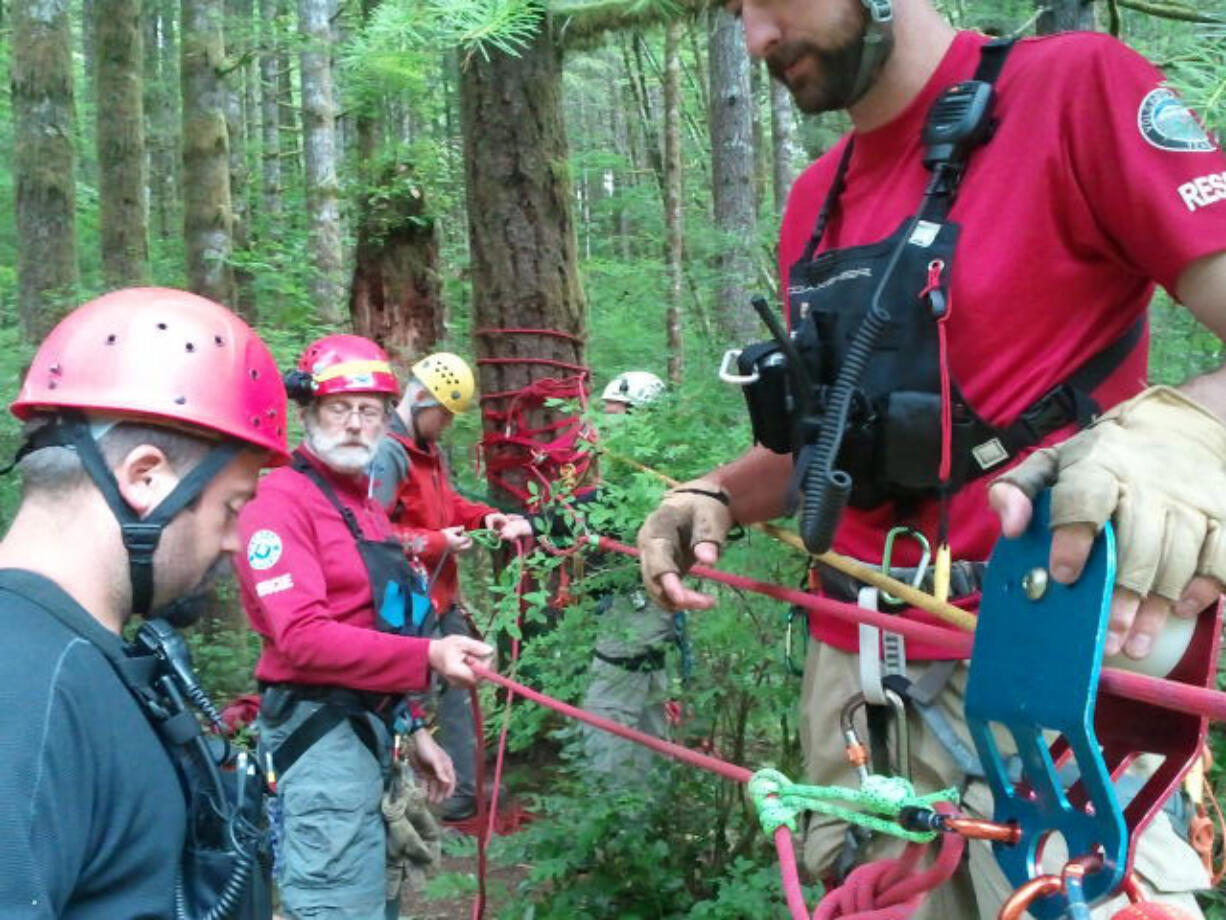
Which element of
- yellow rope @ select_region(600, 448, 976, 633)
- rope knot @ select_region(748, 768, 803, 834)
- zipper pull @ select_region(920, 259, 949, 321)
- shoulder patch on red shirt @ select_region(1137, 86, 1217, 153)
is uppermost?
shoulder patch on red shirt @ select_region(1137, 86, 1217, 153)

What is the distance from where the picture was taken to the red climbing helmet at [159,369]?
1998 mm

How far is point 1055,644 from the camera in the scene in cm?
133

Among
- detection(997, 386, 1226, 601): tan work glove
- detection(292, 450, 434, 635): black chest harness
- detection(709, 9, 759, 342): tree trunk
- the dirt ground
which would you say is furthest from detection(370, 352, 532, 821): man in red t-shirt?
detection(709, 9, 759, 342): tree trunk

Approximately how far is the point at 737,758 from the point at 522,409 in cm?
227

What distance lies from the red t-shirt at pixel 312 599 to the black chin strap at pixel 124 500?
1.83 metres

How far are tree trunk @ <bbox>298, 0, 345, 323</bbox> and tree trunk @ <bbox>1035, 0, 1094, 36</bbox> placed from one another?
9669 mm

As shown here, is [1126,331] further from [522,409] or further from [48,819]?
[522,409]

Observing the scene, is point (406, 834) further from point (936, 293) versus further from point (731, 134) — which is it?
point (731, 134)

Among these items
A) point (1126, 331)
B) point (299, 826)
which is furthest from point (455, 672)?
point (1126, 331)

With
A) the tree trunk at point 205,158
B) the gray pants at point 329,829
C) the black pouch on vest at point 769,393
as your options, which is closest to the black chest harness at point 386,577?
the gray pants at point 329,829

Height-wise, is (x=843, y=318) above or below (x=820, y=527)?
above

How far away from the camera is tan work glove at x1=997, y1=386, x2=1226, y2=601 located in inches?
50.3

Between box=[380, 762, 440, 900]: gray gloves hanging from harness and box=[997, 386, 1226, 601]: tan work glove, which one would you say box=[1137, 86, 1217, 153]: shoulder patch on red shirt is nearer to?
box=[997, 386, 1226, 601]: tan work glove

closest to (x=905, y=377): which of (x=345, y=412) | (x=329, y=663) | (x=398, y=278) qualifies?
(x=329, y=663)
